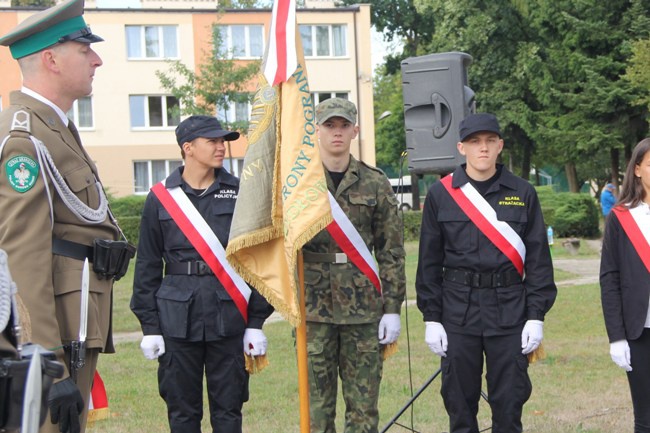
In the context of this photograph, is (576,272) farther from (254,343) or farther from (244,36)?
(244,36)

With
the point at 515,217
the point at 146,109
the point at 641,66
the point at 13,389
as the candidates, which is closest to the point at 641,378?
the point at 515,217

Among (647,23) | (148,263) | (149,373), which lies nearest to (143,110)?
(647,23)

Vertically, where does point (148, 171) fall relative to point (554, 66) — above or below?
below

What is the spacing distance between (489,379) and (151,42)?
3615 cm

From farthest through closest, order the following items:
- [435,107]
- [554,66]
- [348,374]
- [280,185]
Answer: [554,66] → [435,107] → [348,374] → [280,185]

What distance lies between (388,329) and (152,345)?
4.55ft

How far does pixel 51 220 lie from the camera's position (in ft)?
12.8

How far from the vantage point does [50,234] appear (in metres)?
3.87

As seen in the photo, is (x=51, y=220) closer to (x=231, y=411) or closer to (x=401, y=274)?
(x=231, y=411)

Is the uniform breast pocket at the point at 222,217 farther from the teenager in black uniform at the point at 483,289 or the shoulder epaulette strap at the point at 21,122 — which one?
the shoulder epaulette strap at the point at 21,122

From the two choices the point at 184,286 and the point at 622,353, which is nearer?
the point at 622,353

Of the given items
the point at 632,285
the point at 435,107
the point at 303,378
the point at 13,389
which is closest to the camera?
the point at 13,389

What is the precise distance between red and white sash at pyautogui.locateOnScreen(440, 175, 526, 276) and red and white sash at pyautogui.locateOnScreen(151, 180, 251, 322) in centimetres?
137

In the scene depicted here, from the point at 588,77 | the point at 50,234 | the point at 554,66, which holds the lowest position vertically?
the point at 50,234
